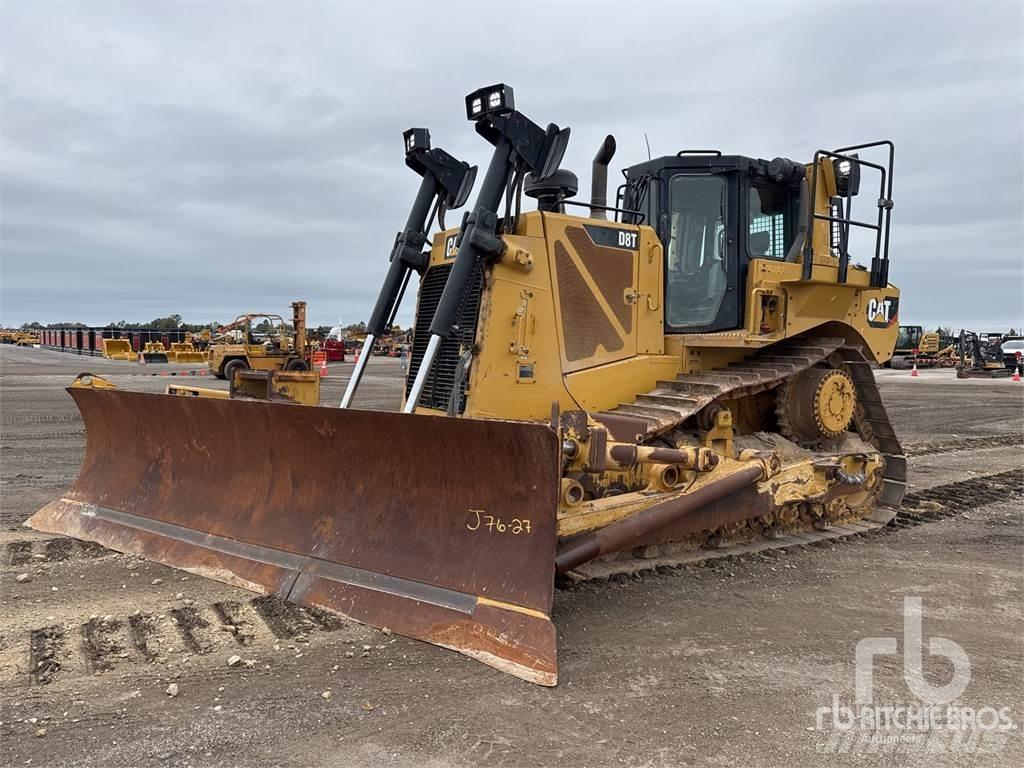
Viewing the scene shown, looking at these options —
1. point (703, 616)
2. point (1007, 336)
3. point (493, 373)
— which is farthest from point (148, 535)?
point (1007, 336)

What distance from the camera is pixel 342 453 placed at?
15.1ft

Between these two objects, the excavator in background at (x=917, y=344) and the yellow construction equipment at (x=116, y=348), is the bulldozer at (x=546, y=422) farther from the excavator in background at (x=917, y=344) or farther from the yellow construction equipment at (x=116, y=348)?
the yellow construction equipment at (x=116, y=348)

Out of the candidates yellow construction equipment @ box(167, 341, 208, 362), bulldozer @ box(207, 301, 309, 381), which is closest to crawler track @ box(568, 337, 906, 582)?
bulldozer @ box(207, 301, 309, 381)

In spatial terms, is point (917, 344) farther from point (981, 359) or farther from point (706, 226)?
point (706, 226)

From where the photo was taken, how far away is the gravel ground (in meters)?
2.91

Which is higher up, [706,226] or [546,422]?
[706,226]

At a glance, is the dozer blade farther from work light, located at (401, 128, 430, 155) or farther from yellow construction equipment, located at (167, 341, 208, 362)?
yellow construction equipment, located at (167, 341, 208, 362)

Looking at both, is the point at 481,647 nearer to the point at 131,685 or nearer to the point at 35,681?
the point at 131,685

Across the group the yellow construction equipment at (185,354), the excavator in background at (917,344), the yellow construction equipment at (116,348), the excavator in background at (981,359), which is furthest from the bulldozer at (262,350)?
the excavator in background at (917,344)

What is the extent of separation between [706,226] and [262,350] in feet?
72.0

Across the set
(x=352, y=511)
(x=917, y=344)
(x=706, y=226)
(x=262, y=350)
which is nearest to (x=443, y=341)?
(x=352, y=511)

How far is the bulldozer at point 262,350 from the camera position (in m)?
Answer: 23.8

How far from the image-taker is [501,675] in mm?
3498

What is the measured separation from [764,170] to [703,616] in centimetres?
372
